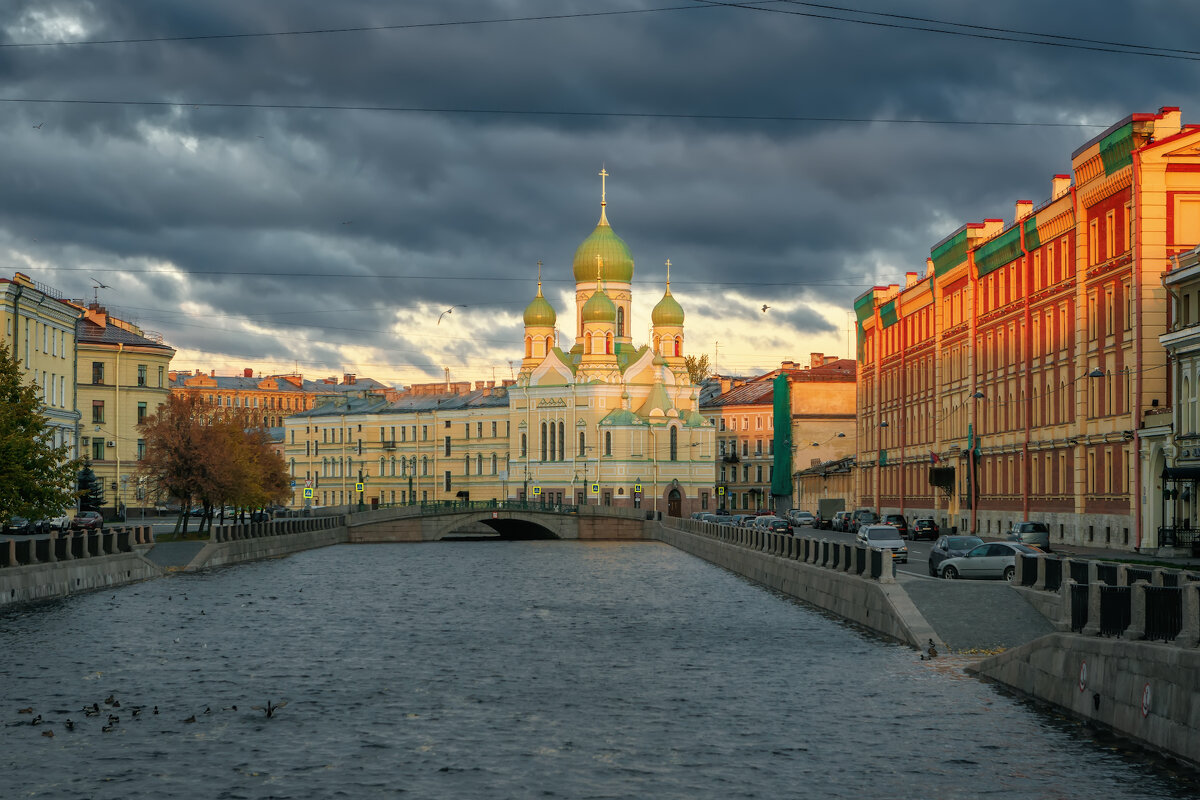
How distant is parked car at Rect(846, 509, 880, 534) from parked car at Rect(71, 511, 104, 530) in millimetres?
40291

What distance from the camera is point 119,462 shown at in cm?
11375

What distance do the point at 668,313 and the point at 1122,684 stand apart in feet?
460

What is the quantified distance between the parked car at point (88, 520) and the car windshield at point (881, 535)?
38927 millimetres

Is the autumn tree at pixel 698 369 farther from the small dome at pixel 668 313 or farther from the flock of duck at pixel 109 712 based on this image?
the flock of duck at pixel 109 712

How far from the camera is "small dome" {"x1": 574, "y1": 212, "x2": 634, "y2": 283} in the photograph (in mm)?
157000

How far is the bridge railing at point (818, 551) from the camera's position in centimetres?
3934

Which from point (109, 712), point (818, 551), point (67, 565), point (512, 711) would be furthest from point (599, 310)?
point (109, 712)

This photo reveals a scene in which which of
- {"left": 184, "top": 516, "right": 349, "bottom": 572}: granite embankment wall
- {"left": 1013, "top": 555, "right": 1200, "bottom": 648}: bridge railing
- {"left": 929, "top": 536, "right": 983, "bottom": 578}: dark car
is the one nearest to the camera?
{"left": 1013, "top": 555, "right": 1200, "bottom": 648}: bridge railing

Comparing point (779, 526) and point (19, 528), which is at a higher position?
point (19, 528)

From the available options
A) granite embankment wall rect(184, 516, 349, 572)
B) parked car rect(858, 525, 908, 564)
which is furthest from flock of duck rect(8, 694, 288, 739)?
parked car rect(858, 525, 908, 564)

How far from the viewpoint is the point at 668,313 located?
16238 centimetres

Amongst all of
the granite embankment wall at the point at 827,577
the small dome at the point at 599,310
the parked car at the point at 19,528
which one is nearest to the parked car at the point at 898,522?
the granite embankment wall at the point at 827,577

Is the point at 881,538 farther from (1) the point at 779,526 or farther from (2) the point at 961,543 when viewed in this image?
(1) the point at 779,526

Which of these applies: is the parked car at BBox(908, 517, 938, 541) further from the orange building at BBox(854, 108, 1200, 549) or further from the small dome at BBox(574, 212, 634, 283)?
the small dome at BBox(574, 212, 634, 283)
